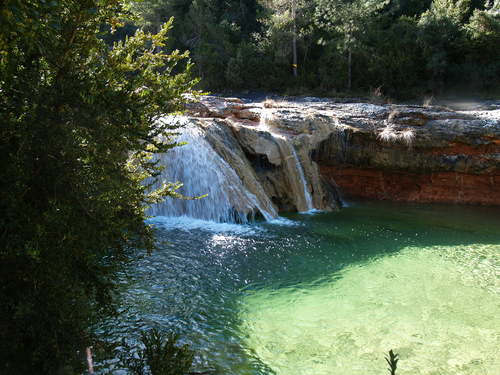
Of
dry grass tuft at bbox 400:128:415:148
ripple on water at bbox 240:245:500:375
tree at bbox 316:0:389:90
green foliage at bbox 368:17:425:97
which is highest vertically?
tree at bbox 316:0:389:90

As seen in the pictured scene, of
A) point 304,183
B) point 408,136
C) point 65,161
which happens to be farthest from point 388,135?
point 65,161

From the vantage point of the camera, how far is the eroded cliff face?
10.2 metres

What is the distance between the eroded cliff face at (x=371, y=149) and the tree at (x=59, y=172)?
23.9 ft

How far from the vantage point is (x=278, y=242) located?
6.87m

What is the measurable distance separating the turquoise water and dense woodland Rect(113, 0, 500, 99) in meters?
14.7

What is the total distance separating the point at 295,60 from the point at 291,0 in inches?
163

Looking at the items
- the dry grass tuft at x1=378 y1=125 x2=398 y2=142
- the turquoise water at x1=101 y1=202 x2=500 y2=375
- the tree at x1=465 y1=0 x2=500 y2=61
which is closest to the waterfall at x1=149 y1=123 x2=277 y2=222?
the turquoise water at x1=101 y1=202 x2=500 y2=375

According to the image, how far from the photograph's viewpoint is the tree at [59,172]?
2.28 meters

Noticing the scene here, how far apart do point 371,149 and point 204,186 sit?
20.1 feet

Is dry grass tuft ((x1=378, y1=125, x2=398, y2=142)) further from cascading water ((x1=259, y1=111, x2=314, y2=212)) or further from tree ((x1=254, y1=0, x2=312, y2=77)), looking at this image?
tree ((x1=254, y1=0, x2=312, y2=77))

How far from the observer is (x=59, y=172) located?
2.47 m

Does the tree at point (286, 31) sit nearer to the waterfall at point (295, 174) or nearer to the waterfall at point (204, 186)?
the waterfall at point (295, 174)

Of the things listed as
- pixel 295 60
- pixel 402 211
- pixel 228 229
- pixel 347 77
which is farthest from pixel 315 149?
pixel 295 60

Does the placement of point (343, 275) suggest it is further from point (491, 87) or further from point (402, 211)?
point (491, 87)
